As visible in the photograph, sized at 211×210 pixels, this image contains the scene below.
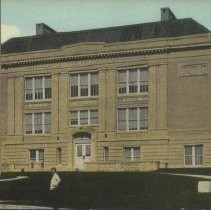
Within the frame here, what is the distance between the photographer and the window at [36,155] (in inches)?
1940

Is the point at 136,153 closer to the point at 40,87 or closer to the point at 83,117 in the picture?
the point at 83,117

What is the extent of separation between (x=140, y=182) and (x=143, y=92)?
17264 mm

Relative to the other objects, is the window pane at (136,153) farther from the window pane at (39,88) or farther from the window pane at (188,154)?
the window pane at (39,88)

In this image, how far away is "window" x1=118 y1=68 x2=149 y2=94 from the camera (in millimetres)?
47000

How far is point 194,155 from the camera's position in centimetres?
4469

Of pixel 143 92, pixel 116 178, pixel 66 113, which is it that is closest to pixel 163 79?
pixel 143 92

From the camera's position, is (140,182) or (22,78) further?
(22,78)

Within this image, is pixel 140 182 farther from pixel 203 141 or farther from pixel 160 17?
pixel 160 17

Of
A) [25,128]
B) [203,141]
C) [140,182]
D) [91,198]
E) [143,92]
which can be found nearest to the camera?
[91,198]

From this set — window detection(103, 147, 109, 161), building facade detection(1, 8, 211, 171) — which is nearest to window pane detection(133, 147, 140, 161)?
building facade detection(1, 8, 211, 171)

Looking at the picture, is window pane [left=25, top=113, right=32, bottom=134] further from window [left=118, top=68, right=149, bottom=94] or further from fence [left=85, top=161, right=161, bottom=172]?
window [left=118, top=68, right=149, bottom=94]

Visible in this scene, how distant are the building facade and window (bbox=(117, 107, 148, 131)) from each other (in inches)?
3.0

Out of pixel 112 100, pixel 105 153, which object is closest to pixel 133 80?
pixel 112 100

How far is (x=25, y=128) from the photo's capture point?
50250mm
